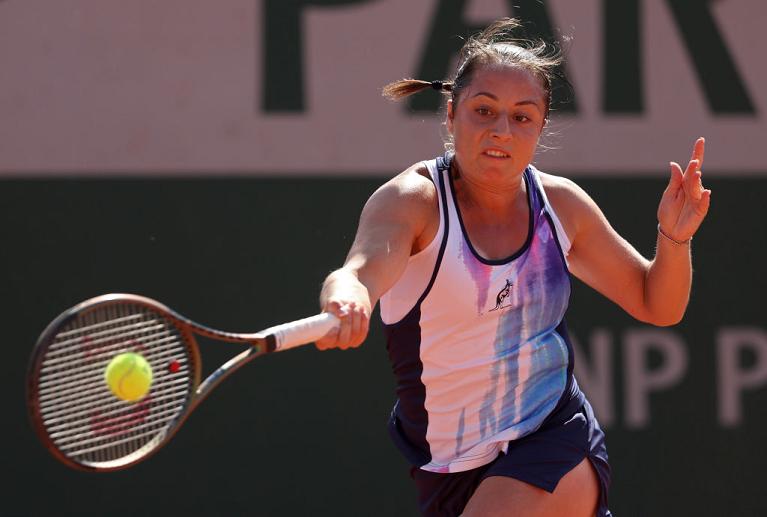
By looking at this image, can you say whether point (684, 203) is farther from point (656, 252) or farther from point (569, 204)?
point (569, 204)

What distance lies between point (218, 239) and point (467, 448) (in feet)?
6.59

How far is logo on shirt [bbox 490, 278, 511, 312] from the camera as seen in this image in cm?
299

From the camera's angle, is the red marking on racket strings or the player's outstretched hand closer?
the red marking on racket strings

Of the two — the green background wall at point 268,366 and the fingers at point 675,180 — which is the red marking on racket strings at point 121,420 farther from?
the green background wall at point 268,366

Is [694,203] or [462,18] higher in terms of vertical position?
[462,18]

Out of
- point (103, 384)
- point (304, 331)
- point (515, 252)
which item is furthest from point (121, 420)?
point (515, 252)

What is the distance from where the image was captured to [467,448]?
3.03 metres

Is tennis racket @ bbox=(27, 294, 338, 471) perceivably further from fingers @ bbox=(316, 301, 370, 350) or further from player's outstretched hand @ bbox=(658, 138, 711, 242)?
player's outstretched hand @ bbox=(658, 138, 711, 242)

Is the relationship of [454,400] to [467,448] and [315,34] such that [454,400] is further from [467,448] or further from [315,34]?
[315,34]

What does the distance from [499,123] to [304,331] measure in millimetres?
811

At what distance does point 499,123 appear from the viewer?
2986 mm

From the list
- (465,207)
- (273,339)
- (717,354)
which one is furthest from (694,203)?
(717,354)

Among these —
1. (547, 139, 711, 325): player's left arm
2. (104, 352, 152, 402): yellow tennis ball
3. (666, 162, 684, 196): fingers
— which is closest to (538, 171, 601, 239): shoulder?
(547, 139, 711, 325): player's left arm

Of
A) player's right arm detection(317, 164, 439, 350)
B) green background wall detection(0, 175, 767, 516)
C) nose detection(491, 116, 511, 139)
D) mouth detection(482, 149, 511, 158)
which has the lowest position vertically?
green background wall detection(0, 175, 767, 516)
